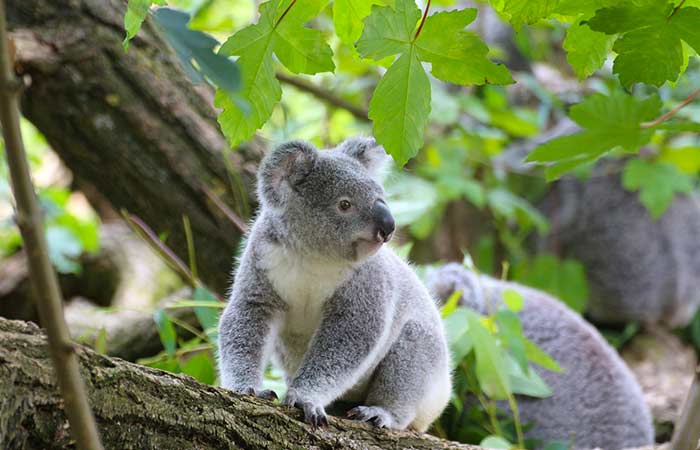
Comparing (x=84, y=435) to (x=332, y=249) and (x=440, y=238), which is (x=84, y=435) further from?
(x=440, y=238)

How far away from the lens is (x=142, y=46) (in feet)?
10.6

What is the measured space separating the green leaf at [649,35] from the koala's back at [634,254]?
196 inches

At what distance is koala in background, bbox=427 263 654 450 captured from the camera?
12.6 ft

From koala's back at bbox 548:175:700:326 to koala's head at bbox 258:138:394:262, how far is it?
4.05 metres

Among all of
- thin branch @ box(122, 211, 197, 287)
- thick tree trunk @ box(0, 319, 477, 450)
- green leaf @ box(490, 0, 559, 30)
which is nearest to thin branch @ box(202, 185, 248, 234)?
thin branch @ box(122, 211, 197, 287)

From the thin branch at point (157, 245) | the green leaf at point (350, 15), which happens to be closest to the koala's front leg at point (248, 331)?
the thin branch at point (157, 245)

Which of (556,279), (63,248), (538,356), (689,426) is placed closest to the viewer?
(689,426)

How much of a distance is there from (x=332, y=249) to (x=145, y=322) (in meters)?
1.74

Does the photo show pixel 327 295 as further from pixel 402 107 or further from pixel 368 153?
pixel 402 107

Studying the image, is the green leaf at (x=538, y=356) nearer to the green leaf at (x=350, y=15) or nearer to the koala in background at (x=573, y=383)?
the koala in background at (x=573, y=383)

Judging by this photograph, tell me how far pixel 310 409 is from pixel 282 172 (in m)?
0.78

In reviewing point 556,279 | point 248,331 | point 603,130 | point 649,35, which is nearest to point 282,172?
point 248,331

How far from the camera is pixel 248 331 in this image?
7.47 ft

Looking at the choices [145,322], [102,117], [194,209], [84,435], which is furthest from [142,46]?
[84,435]
